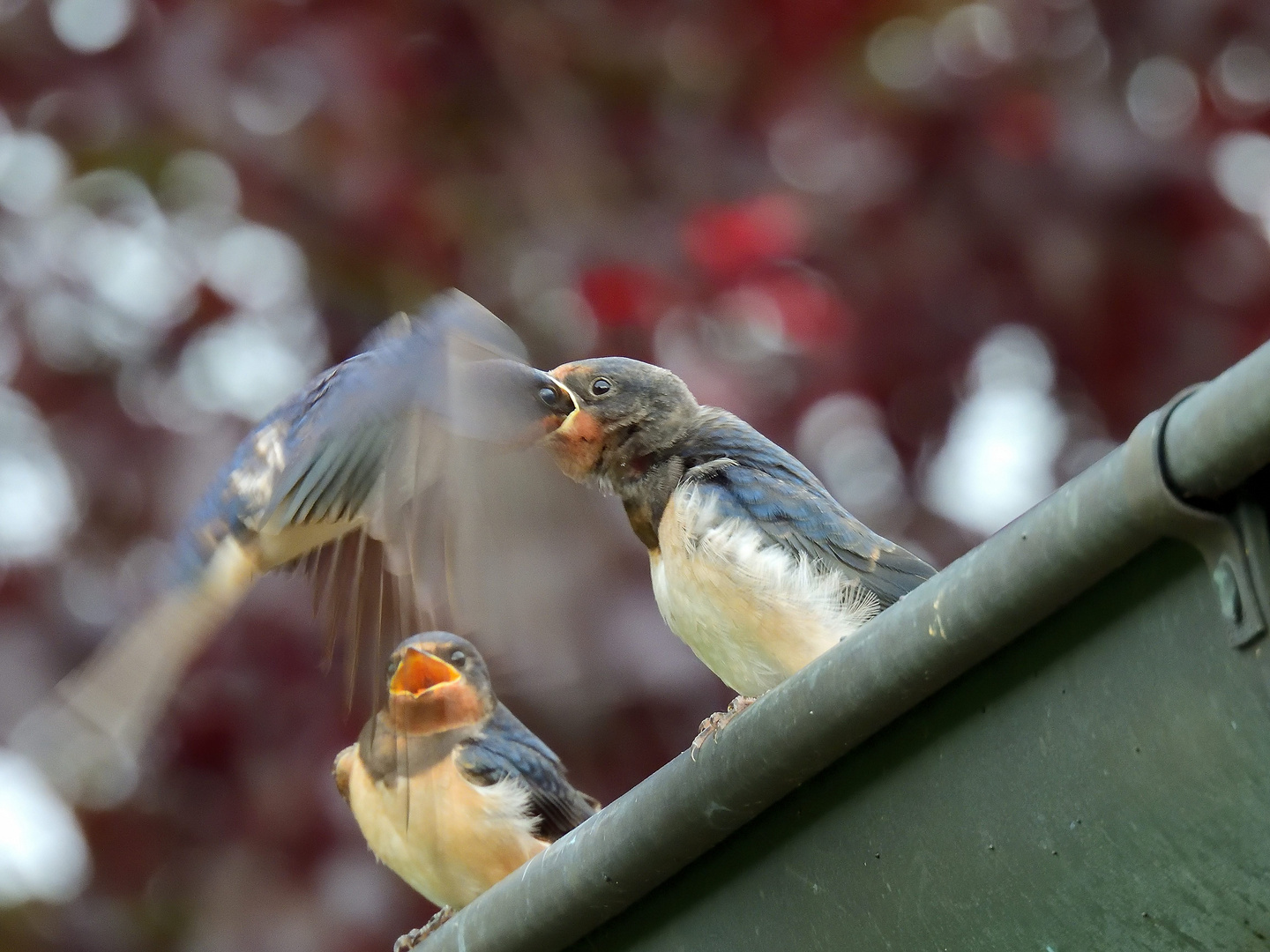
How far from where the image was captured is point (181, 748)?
288 centimetres

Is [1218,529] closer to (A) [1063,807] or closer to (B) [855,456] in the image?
(A) [1063,807]

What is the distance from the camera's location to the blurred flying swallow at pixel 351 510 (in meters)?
2.04

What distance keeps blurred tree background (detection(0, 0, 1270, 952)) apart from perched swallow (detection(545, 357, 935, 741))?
536mm

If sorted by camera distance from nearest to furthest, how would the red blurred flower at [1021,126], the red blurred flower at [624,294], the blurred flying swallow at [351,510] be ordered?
the blurred flying swallow at [351,510] < the red blurred flower at [624,294] < the red blurred flower at [1021,126]

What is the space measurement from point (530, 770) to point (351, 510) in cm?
64

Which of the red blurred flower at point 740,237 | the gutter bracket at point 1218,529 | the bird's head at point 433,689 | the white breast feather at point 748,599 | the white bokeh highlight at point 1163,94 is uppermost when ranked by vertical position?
the white bokeh highlight at point 1163,94

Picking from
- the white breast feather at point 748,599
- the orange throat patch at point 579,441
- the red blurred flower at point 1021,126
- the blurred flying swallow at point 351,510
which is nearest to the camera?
the white breast feather at point 748,599

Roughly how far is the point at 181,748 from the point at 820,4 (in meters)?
1.44

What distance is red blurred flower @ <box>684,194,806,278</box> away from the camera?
9.45 feet

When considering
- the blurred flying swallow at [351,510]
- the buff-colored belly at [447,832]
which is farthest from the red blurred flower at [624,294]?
the buff-colored belly at [447,832]

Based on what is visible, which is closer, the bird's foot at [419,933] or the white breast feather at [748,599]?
the white breast feather at [748,599]

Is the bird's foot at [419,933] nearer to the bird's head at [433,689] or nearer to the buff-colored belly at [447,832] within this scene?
the buff-colored belly at [447,832]

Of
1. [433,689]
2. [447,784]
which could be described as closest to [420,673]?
[433,689]

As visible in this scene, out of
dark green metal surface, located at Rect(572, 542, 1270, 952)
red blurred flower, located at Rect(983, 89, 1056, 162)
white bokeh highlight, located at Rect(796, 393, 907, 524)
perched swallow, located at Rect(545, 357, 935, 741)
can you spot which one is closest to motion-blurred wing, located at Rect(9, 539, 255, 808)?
perched swallow, located at Rect(545, 357, 935, 741)
